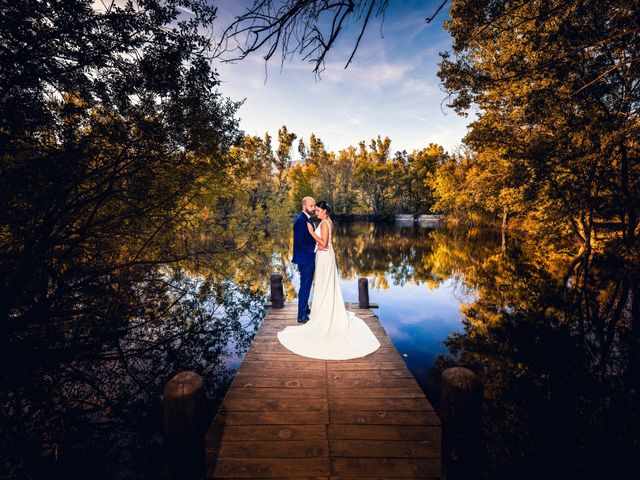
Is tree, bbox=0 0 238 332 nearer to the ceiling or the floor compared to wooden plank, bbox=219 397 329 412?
nearer to the ceiling

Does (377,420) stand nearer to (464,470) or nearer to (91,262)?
(464,470)

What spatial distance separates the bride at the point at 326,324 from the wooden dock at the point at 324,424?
0.49 meters

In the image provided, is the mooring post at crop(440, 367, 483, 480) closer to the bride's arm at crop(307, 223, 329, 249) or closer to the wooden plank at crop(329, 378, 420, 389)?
the wooden plank at crop(329, 378, 420, 389)

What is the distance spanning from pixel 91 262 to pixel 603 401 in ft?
37.7

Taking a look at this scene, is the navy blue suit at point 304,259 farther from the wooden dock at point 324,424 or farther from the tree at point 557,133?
the tree at point 557,133

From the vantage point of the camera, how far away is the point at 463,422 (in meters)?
2.24

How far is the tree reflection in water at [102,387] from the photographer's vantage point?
3.63 metres

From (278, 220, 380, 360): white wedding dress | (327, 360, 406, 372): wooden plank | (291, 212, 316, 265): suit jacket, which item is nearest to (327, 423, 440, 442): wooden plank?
(327, 360, 406, 372): wooden plank

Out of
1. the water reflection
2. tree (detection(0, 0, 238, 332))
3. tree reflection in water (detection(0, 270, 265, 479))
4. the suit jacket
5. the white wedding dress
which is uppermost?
tree (detection(0, 0, 238, 332))

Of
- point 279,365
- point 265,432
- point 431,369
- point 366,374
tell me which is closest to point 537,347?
point 431,369

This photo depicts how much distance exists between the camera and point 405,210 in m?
66.8

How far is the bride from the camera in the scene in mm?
4910

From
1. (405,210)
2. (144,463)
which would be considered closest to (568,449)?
(144,463)

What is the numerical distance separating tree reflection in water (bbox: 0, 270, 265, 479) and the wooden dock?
1567mm
